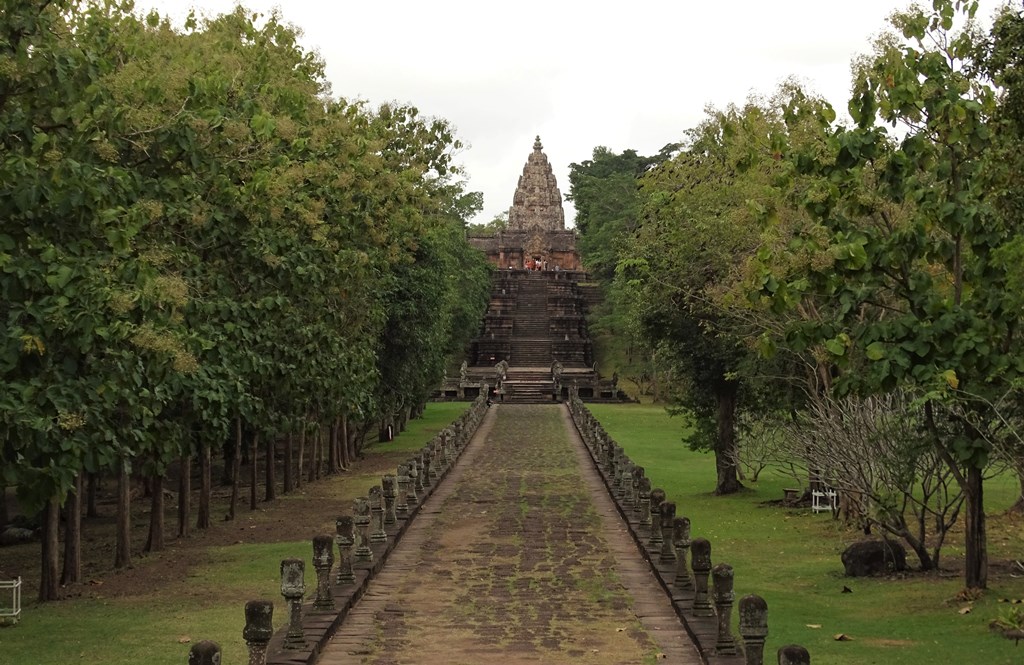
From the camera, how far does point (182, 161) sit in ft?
45.4

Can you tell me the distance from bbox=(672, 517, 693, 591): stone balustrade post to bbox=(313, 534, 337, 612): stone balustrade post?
3.71 m

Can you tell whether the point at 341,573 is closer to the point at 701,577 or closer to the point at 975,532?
the point at 701,577

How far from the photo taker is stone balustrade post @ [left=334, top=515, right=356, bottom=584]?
12977mm

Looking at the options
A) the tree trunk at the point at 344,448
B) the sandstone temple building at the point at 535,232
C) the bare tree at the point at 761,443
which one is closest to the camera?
the bare tree at the point at 761,443

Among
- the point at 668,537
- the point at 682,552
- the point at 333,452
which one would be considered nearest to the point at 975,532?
the point at 682,552

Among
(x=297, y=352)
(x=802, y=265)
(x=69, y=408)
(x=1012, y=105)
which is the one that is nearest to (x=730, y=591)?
(x=802, y=265)

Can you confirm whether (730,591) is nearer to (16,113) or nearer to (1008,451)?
(1008,451)

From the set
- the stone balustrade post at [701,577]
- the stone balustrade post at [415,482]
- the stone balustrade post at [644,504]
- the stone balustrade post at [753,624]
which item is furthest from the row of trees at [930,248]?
the stone balustrade post at [415,482]

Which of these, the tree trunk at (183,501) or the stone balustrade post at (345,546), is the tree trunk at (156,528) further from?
the stone balustrade post at (345,546)

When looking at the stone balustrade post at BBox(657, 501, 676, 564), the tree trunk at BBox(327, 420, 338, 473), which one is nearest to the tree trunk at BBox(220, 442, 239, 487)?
the tree trunk at BBox(327, 420, 338, 473)

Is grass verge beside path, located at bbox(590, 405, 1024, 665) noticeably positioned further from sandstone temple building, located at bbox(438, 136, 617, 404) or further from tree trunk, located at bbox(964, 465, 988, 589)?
sandstone temple building, located at bbox(438, 136, 617, 404)

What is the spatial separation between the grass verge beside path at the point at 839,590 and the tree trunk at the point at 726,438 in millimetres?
376

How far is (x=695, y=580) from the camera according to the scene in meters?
11.8

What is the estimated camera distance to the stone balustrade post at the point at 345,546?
13.0 meters
